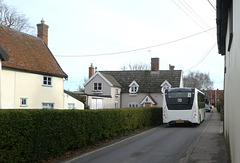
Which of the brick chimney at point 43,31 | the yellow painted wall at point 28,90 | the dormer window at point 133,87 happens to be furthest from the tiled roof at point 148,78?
the yellow painted wall at point 28,90

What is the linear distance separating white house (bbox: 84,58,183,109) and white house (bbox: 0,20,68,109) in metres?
14.7

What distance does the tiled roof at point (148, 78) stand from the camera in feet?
149

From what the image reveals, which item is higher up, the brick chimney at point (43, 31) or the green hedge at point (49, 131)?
the brick chimney at point (43, 31)

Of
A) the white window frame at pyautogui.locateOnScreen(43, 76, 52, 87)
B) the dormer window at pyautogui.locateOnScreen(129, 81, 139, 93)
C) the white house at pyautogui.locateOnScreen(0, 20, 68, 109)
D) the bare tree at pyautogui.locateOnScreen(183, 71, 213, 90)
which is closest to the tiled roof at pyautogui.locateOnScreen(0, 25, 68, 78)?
the white house at pyautogui.locateOnScreen(0, 20, 68, 109)

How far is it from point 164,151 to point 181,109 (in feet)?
37.0

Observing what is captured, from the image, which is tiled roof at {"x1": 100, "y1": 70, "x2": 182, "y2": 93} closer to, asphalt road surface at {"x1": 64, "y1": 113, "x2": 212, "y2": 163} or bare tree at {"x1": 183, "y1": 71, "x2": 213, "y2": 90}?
asphalt road surface at {"x1": 64, "y1": 113, "x2": 212, "y2": 163}

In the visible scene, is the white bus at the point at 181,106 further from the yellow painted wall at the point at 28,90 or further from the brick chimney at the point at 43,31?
the brick chimney at the point at 43,31

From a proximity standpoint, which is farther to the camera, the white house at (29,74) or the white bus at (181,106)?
the white bus at (181,106)

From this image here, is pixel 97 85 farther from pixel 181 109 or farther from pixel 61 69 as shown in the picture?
pixel 181 109

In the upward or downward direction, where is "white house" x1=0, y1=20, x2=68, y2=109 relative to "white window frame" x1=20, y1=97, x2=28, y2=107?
upward

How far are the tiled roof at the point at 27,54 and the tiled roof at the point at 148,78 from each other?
20406mm

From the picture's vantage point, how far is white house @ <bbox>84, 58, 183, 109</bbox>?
143 feet

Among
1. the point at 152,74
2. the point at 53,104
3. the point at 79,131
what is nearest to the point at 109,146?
the point at 79,131

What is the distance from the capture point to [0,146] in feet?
23.5
